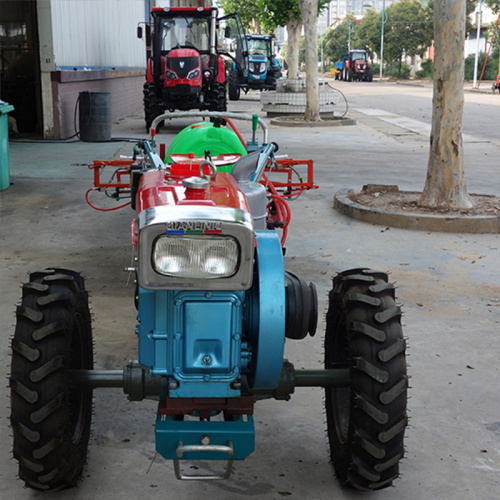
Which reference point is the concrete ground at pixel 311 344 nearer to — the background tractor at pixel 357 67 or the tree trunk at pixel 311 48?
the tree trunk at pixel 311 48

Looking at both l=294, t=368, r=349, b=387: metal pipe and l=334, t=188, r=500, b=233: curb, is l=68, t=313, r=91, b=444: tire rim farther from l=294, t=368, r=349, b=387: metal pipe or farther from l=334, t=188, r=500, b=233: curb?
l=334, t=188, r=500, b=233: curb

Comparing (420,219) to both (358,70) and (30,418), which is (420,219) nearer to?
(30,418)

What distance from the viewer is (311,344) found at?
15.7 ft

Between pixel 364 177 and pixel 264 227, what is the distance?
6989mm

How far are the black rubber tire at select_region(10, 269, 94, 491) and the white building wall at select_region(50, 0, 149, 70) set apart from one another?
13.6 meters

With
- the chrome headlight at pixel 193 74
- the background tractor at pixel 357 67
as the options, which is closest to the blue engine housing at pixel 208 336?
the chrome headlight at pixel 193 74

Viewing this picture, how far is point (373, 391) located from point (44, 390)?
1256 millimetres

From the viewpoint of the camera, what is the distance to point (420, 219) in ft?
26.5

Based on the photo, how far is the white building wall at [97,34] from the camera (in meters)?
16.4

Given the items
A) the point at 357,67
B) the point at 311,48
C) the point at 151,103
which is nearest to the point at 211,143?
the point at 151,103

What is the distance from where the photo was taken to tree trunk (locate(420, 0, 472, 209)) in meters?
8.62

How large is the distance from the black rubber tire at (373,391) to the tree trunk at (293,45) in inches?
1096

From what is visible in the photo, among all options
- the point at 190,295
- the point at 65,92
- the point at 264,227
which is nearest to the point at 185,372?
the point at 190,295

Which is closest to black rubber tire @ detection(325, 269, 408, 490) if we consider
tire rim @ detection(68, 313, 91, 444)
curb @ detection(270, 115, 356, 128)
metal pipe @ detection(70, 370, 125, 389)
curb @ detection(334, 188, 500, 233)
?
metal pipe @ detection(70, 370, 125, 389)
